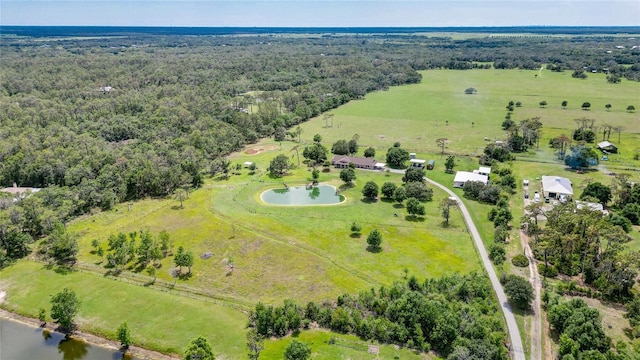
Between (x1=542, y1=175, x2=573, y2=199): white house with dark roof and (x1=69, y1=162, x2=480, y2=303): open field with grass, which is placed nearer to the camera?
(x1=69, y1=162, x2=480, y2=303): open field with grass

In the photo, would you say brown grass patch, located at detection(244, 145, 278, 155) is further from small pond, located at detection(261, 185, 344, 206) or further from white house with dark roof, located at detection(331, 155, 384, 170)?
small pond, located at detection(261, 185, 344, 206)

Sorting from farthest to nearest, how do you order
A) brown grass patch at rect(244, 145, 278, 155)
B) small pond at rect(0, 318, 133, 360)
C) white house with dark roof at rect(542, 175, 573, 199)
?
1. brown grass patch at rect(244, 145, 278, 155)
2. white house with dark roof at rect(542, 175, 573, 199)
3. small pond at rect(0, 318, 133, 360)

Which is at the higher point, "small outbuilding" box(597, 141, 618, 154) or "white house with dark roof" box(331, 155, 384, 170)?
"small outbuilding" box(597, 141, 618, 154)

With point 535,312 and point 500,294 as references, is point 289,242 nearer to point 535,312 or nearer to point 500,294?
point 500,294

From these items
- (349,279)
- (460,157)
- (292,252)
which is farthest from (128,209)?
(460,157)

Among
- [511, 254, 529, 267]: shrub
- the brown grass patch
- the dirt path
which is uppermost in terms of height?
the brown grass patch

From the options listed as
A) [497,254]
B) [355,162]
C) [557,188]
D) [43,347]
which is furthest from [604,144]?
[43,347]

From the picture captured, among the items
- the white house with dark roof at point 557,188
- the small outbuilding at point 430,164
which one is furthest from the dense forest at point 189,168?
the small outbuilding at point 430,164

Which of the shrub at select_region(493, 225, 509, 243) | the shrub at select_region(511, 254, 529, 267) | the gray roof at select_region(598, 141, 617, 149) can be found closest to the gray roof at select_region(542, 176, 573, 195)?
the shrub at select_region(493, 225, 509, 243)
